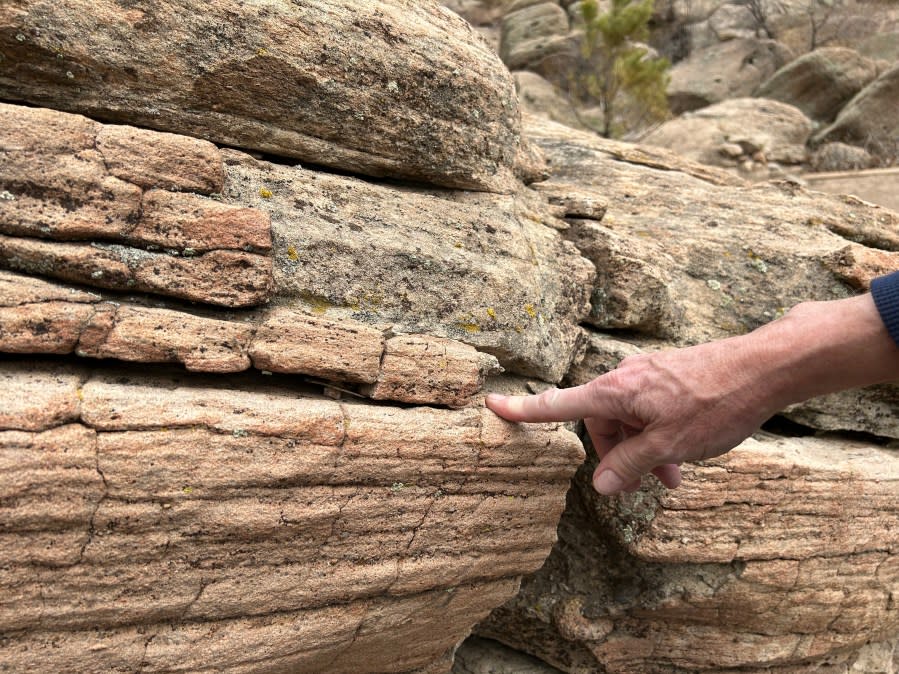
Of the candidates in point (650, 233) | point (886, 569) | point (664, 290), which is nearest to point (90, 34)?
point (664, 290)

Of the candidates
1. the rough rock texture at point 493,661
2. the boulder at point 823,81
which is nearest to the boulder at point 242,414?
the rough rock texture at point 493,661

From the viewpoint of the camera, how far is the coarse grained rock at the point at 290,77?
4375 mm

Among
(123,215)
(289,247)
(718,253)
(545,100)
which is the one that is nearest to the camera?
(123,215)

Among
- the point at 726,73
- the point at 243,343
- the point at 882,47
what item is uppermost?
the point at 882,47

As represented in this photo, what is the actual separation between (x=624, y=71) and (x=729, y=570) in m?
21.6

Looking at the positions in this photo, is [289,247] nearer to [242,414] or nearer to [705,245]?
[242,414]

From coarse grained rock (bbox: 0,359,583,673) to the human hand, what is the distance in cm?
91

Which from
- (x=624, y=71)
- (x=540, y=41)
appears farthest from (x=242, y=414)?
(x=540, y=41)

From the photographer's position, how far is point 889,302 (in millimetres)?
3471

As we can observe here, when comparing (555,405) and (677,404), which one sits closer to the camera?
(677,404)

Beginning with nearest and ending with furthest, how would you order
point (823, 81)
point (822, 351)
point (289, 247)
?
point (822, 351)
point (289, 247)
point (823, 81)

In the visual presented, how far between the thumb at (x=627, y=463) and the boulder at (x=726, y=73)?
29.0 meters

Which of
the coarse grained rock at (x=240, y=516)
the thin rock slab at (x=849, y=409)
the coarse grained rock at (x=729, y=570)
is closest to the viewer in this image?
the coarse grained rock at (x=240, y=516)

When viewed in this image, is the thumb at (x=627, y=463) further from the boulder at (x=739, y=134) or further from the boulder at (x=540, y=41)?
the boulder at (x=540, y=41)
